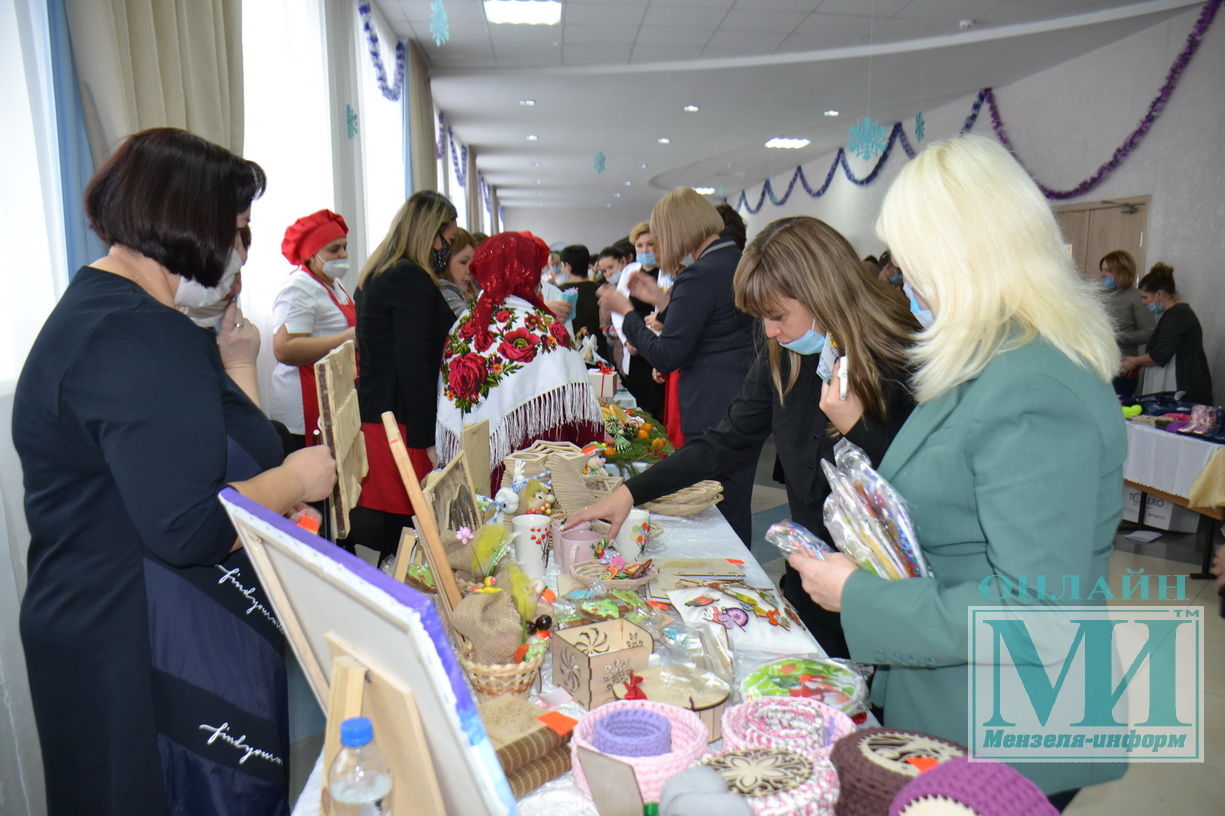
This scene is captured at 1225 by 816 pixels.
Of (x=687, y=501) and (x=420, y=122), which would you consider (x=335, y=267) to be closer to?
(x=687, y=501)

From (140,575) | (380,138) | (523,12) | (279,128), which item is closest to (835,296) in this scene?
(140,575)

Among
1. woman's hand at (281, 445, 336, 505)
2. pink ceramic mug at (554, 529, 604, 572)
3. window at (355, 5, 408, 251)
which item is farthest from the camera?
window at (355, 5, 408, 251)

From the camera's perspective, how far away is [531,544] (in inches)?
65.8

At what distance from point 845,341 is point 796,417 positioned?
0.29 meters

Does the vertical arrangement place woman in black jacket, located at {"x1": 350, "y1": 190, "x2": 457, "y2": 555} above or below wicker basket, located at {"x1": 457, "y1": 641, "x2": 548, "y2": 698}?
above

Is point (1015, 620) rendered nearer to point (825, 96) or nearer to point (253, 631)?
point (253, 631)

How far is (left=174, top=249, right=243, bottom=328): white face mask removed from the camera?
4.09ft

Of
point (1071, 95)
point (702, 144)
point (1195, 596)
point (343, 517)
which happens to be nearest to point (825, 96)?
point (1071, 95)

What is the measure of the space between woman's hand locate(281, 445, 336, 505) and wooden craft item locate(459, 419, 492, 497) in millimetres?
464

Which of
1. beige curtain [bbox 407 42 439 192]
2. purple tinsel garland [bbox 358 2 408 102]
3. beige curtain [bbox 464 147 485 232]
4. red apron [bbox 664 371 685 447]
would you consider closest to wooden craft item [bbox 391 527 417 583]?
red apron [bbox 664 371 685 447]

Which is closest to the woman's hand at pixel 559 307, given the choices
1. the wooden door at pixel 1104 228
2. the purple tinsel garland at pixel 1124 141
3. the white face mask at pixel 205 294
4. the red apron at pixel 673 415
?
the red apron at pixel 673 415

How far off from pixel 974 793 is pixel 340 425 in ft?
3.55

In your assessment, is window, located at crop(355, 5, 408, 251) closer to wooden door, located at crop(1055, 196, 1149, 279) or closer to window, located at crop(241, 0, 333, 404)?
window, located at crop(241, 0, 333, 404)

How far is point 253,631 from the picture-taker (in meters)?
1.28
